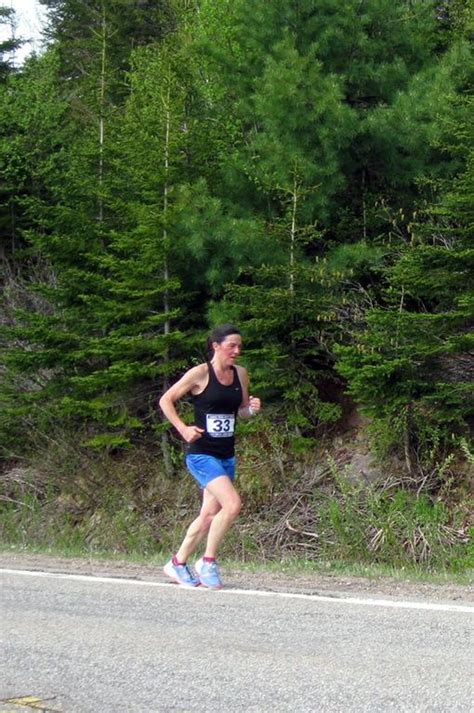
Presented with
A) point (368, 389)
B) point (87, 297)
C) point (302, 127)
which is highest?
point (302, 127)

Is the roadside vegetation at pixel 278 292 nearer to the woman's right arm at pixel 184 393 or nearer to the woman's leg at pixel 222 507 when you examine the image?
the woman's leg at pixel 222 507

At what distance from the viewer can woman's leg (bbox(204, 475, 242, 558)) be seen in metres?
7.72

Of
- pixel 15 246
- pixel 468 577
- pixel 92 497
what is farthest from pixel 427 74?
pixel 15 246

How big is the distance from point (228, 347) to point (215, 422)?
580mm

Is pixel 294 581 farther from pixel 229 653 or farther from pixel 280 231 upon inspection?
pixel 280 231

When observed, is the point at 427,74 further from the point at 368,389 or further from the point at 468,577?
the point at 468,577

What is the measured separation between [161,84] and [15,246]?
721 cm

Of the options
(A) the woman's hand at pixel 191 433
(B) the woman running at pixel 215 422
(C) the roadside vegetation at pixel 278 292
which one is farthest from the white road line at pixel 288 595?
(C) the roadside vegetation at pixel 278 292

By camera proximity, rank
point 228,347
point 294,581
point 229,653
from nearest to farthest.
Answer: point 229,653 < point 228,347 < point 294,581

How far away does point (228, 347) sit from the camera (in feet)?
24.9

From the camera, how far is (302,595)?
7.44 m

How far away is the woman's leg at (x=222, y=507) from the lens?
7.72 meters

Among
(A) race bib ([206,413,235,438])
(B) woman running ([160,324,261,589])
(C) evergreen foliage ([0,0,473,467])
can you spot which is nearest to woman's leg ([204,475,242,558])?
(B) woman running ([160,324,261,589])

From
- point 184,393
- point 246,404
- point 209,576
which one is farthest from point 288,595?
point 184,393
